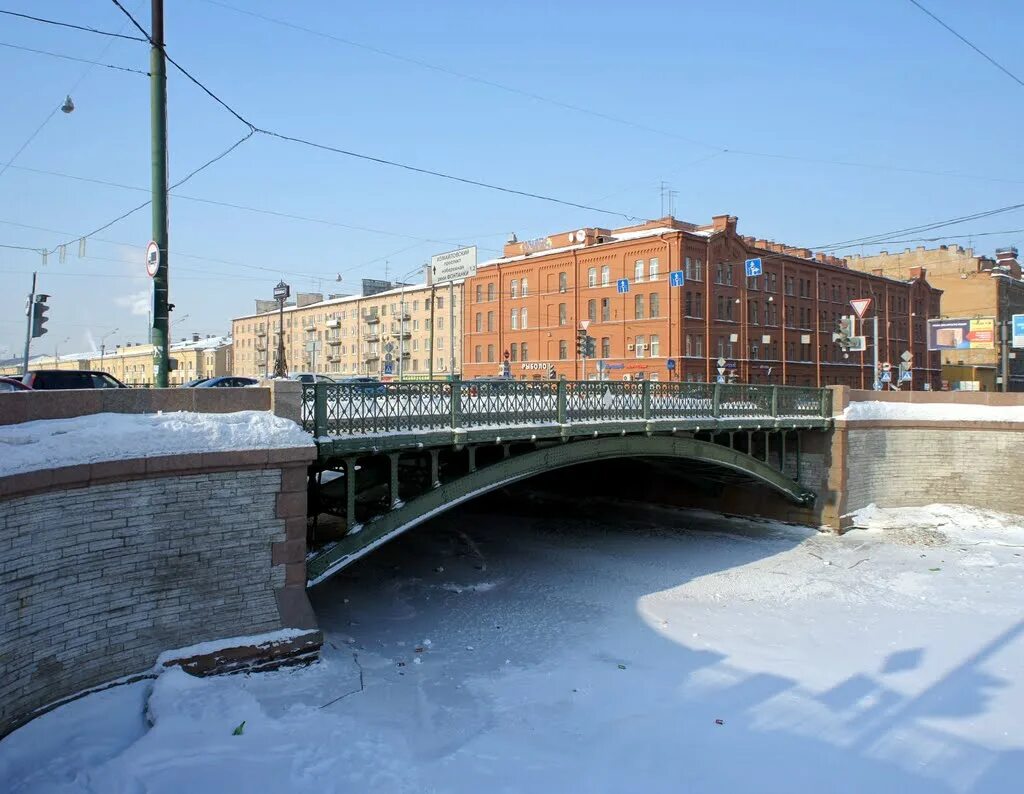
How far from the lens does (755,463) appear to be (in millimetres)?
21141

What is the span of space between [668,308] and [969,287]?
126 feet

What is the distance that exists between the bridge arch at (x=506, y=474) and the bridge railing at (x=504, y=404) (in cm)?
67

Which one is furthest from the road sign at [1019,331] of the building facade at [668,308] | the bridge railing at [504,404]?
the bridge railing at [504,404]

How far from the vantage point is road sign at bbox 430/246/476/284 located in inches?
814

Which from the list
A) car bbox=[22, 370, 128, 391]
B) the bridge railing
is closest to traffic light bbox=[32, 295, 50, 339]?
car bbox=[22, 370, 128, 391]

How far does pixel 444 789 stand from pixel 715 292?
42.6 metres

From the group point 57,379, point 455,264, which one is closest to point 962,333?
point 455,264

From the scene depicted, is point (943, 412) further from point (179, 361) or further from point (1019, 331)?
point (179, 361)

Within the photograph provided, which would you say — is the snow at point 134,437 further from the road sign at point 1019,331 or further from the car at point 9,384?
the road sign at point 1019,331

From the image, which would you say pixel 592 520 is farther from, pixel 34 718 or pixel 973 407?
pixel 34 718

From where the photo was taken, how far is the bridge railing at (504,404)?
37.4ft

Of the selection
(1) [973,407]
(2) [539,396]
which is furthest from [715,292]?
(2) [539,396]

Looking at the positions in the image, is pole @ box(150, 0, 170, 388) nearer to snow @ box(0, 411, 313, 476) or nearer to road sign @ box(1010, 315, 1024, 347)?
snow @ box(0, 411, 313, 476)

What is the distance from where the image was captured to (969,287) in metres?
65.8
